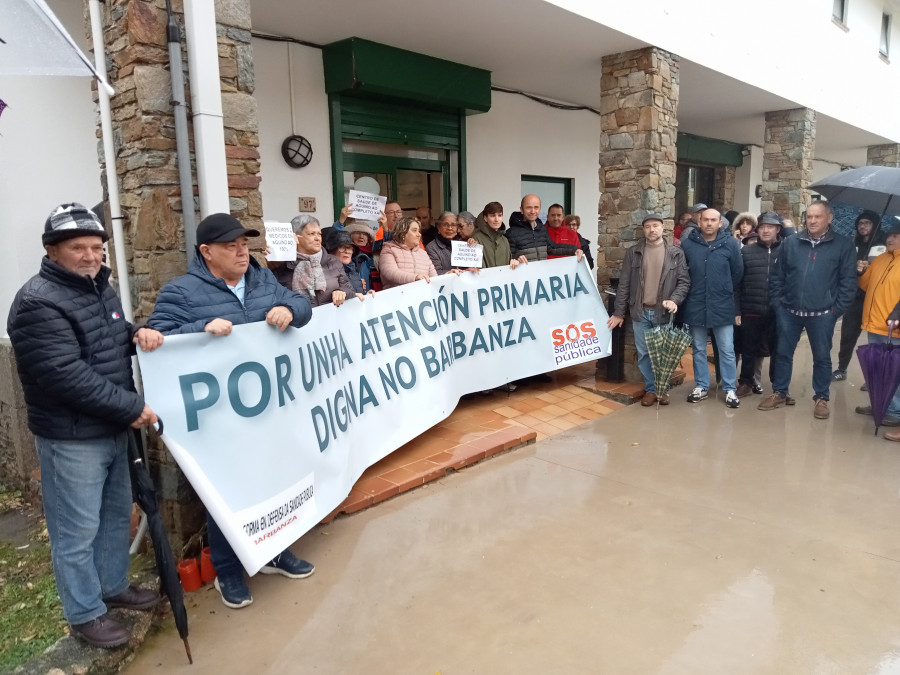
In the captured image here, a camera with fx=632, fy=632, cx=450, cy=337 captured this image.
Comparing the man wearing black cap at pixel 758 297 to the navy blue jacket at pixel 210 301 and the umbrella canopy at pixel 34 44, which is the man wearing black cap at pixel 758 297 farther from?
the umbrella canopy at pixel 34 44

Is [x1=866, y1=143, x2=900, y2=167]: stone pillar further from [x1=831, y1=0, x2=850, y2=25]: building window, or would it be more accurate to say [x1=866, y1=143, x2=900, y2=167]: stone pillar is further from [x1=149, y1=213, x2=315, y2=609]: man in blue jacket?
[x1=149, y1=213, x2=315, y2=609]: man in blue jacket

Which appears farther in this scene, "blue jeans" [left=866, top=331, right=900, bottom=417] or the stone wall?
"blue jeans" [left=866, top=331, right=900, bottom=417]

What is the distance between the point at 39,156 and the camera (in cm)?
418

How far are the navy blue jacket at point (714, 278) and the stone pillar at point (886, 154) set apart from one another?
11.8m

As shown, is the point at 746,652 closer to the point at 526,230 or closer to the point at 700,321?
the point at 700,321

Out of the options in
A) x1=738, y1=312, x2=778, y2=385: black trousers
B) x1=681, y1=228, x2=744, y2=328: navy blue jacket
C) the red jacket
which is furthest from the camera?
the red jacket

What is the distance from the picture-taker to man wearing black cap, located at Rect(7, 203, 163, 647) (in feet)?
7.48

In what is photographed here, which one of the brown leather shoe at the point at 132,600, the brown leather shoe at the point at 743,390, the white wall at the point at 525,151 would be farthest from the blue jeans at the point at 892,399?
the brown leather shoe at the point at 132,600

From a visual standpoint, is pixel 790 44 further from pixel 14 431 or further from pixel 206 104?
pixel 14 431

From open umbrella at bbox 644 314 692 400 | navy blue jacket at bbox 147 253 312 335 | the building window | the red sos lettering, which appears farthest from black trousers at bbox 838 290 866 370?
the building window

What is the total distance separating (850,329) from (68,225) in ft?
23.0

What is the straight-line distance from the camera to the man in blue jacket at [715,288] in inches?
219

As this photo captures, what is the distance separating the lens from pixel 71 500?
2443 millimetres

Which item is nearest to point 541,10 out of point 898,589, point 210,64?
point 210,64
